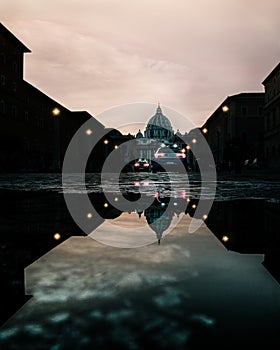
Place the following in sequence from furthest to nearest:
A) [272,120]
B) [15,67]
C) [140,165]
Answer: [140,165], [272,120], [15,67]

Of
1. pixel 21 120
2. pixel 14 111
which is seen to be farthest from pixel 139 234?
pixel 21 120

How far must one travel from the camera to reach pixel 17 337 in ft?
5.07

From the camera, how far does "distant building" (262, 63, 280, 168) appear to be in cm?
4834

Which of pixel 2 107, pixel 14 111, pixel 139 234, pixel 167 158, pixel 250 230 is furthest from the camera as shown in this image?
pixel 14 111

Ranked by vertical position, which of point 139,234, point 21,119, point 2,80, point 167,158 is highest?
point 2,80

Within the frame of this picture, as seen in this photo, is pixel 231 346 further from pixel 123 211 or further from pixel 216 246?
pixel 123 211

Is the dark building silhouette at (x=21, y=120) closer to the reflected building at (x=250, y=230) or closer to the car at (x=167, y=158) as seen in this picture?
the car at (x=167, y=158)

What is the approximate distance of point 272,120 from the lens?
5141 cm

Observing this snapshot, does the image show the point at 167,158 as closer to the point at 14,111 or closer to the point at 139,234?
the point at 14,111

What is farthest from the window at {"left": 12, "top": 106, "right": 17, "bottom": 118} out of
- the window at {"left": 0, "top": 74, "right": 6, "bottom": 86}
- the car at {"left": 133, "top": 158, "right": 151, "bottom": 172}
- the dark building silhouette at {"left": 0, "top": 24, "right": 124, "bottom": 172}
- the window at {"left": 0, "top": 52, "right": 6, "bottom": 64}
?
the car at {"left": 133, "top": 158, "right": 151, "bottom": 172}

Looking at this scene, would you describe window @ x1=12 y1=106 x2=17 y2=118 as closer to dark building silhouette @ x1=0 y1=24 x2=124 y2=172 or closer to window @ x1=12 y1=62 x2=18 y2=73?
dark building silhouette @ x1=0 y1=24 x2=124 y2=172

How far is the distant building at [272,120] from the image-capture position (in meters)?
48.3

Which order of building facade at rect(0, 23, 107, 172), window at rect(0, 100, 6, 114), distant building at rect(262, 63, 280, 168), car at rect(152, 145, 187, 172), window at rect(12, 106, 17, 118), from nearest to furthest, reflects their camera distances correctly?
building facade at rect(0, 23, 107, 172) < car at rect(152, 145, 187, 172) < window at rect(0, 100, 6, 114) < distant building at rect(262, 63, 280, 168) < window at rect(12, 106, 17, 118)

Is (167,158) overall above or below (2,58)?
below
